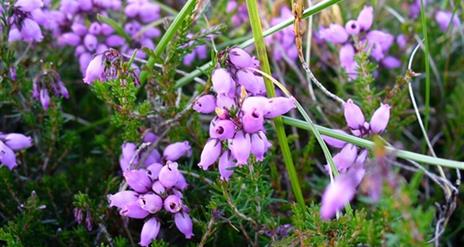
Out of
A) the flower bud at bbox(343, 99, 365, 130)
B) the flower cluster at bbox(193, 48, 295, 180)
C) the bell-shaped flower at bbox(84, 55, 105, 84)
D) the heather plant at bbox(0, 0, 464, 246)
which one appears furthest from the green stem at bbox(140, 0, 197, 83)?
the flower bud at bbox(343, 99, 365, 130)

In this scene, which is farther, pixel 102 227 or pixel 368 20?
pixel 368 20

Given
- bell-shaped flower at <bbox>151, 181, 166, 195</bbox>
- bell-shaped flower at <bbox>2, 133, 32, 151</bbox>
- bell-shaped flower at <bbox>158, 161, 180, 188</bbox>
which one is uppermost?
bell-shaped flower at <bbox>158, 161, 180, 188</bbox>

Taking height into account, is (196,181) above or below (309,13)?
below

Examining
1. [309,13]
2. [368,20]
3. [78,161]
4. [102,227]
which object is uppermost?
[309,13]

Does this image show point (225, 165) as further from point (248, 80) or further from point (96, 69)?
point (96, 69)

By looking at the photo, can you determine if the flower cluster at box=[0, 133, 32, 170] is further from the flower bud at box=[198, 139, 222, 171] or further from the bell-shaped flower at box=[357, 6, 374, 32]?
the bell-shaped flower at box=[357, 6, 374, 32]

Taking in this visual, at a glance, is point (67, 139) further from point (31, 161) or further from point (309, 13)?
point (309, 13)

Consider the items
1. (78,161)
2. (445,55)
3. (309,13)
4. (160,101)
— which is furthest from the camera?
(445,55)

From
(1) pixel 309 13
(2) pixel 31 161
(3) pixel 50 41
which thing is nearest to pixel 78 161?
(2) pixel 31 161
